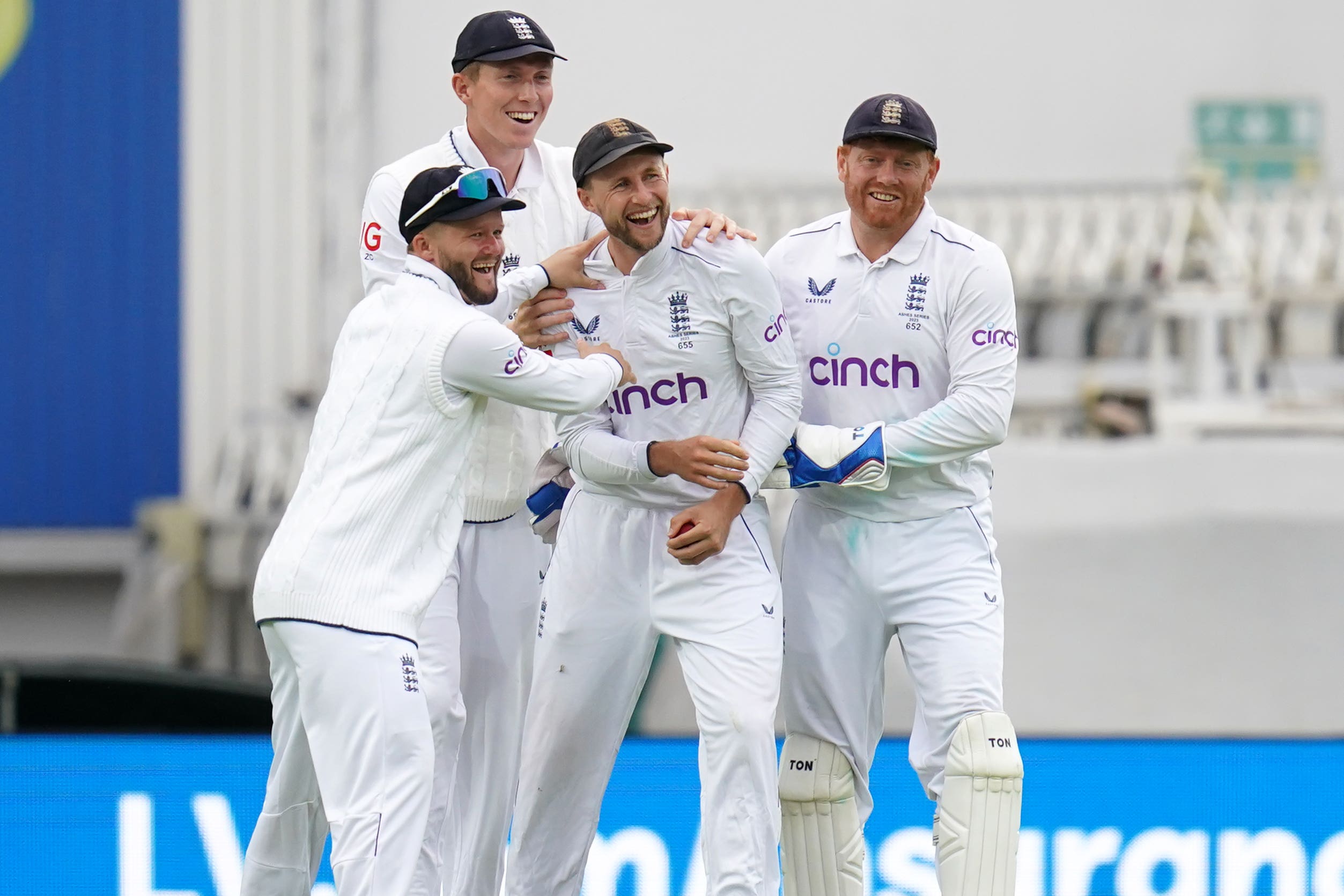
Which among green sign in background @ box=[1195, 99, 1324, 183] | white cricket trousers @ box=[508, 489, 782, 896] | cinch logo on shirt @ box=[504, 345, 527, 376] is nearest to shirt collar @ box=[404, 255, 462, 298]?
cinch logo on shirt @ box=[504, 345, 527, 376]

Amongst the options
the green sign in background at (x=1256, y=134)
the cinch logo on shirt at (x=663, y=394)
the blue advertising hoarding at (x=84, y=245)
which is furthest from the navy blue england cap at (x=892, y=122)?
the green sign in background at (x=1256, y=134)

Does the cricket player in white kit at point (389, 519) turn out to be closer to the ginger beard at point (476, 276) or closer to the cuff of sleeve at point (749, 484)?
the ginger beard at point (476, 276)

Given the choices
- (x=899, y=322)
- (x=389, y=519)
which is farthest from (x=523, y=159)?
(x=389, y=519)

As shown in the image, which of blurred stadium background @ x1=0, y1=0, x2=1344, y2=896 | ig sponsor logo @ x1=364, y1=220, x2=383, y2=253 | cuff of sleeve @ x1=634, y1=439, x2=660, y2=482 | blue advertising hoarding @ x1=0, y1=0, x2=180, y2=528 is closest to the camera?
cuff of sleeve @ x1=634, y1=439, x2=660, y2=482

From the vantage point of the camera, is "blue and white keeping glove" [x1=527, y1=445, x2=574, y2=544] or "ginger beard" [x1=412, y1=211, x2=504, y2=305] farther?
"blue and white keeping glove" [x1=527, y1=445, x2=574, y2=544]

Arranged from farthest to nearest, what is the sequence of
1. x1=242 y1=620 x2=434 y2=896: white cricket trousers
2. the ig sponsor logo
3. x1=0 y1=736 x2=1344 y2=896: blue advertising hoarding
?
1. x1=0 y1=736 x2=1344 y2=896: blue advertising hoarding
2. the ig sponsor logo
3. x1=242 y1=620 x2=434 y2=896: white cricket trousers

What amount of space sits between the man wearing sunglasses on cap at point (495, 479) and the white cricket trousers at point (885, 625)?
22.7 inches

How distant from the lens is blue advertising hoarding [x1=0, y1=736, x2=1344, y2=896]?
3.90m

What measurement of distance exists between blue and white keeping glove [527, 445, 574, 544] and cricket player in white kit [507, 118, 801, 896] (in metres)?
0.08

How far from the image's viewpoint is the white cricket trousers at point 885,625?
9.92 feet

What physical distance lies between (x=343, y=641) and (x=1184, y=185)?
6.63 m

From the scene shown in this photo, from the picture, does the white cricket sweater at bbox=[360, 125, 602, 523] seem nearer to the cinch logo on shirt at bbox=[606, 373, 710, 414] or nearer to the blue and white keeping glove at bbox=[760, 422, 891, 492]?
the cinch logo on shirt at bbox=[606, 373, 710, 414]

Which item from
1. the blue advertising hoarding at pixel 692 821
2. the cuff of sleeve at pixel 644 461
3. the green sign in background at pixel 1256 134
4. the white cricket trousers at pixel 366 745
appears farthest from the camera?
the green sign in background at pixel 1256 134

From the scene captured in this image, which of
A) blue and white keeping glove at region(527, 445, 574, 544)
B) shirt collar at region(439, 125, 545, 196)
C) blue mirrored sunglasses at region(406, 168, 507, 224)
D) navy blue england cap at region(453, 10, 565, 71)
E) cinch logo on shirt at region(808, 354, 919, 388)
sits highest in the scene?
navy blue england cap at region(453, 10, 565, 71)
